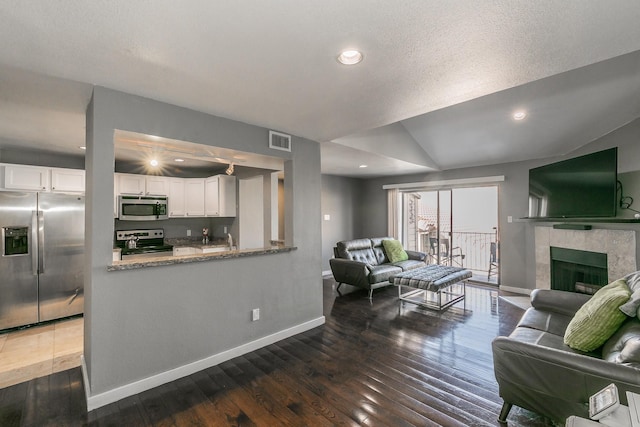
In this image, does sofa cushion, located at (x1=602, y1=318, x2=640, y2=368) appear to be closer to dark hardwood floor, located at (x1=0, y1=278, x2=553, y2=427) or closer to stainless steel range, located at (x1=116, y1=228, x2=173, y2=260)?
dark hardwood floor, located at (x1=0, y1=278, x2=553, y2=427)

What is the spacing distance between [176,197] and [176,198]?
0.7 inches

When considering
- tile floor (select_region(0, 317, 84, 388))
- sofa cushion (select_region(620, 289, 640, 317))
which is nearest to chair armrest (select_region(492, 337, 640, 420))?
sofa cushion (select_region(620, 289, 640, 317))

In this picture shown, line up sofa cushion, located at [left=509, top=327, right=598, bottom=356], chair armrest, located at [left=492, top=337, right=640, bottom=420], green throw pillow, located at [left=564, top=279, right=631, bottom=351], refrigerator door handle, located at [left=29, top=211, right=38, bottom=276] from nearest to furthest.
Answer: chair armrest, located at [left=492, top=337, right=640, bottom=420], green throw pillow, located at [left=564, top=279, right=631, bottom=351], sofa cushion, located at [left=509, top=327, right=598, bottom=356], refrigerator door handle, located at [left=29, top=211, right=38, bottom=276]

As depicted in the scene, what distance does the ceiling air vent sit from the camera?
3155 mm

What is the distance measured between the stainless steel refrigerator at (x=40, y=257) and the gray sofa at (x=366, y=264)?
3867 mm

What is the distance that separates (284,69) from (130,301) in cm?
212

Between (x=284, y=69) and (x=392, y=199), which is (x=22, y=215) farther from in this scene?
(x=392, y=199)

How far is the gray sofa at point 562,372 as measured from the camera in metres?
1.48

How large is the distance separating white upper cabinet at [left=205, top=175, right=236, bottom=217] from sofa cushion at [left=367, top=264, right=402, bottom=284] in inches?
105

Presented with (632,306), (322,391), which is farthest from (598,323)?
(322,391)

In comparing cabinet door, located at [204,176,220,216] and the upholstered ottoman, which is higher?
cabinet door, located at [204,176,220,216]

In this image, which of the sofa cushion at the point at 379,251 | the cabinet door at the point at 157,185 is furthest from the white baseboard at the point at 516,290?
the cabinet door at the point at 157,185

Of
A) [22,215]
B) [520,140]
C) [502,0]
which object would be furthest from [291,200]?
[520,140]

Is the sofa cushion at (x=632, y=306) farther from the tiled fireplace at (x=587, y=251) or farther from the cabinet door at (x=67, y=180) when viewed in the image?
the cabinet door at (x=67, y=180)
